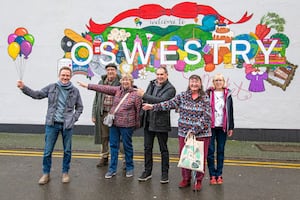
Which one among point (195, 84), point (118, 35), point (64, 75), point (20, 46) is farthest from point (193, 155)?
point (20, 46)

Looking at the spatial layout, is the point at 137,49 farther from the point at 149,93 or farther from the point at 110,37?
the point at 149,93

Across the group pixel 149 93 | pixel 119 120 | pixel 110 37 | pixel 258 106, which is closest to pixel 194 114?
pixel 149 93

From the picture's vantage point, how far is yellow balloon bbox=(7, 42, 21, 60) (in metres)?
9.26

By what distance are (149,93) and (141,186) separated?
141 cm

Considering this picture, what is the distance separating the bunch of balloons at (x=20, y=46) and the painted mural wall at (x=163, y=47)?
0.09 ft

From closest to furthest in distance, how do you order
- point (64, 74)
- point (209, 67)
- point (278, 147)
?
point (64, 74), point (278, 147), point (209, 67)

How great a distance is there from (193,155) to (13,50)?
657cm

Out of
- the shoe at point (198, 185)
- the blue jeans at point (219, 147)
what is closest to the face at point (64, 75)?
the blue jeans at point (219, 147)

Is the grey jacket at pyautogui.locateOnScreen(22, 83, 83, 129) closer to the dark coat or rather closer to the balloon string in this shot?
the dark coat

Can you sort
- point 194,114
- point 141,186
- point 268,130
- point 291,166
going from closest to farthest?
point 194,114, point 141,186, point 291,166, point 268,130

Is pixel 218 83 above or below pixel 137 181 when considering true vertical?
above

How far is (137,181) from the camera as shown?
17.8 ft

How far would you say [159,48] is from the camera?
28.4ft

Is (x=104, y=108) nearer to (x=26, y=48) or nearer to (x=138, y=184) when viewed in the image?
(x=138, y=184)
